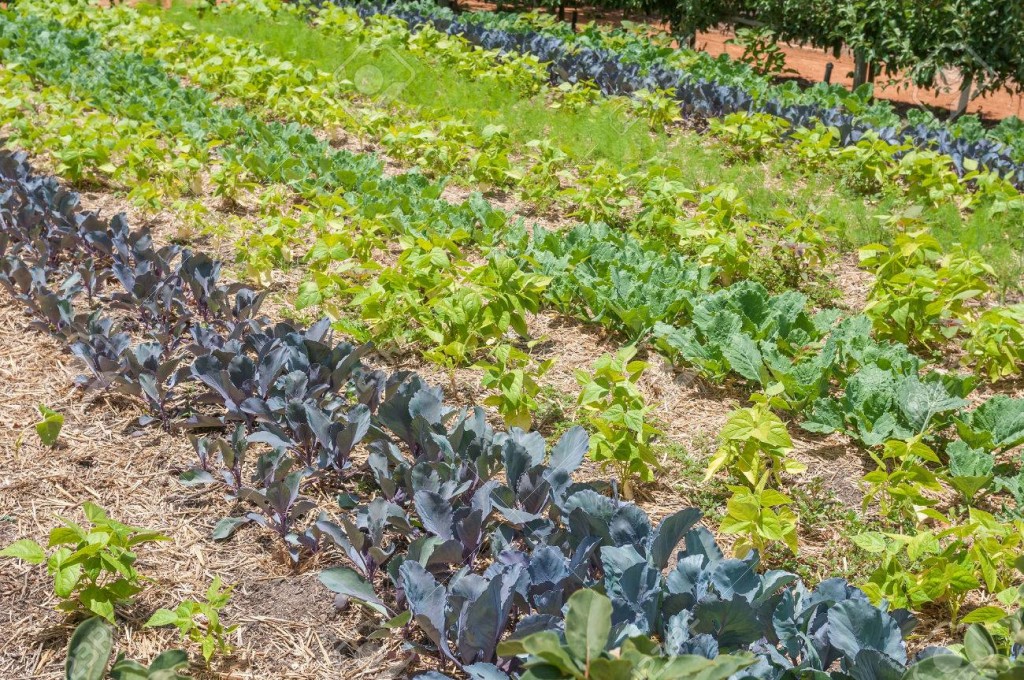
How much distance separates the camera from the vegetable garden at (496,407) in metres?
1.91

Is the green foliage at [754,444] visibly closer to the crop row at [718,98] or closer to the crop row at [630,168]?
the crop row at [630,168]

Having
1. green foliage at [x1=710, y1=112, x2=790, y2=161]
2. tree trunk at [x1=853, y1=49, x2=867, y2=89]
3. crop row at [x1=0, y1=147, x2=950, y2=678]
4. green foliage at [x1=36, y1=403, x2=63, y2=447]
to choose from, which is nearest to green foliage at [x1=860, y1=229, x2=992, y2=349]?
crop row at [x1=0, y1=147, x2=950, y2=678]

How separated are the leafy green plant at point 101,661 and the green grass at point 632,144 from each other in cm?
415

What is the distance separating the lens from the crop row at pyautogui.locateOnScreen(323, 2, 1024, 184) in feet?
21.6

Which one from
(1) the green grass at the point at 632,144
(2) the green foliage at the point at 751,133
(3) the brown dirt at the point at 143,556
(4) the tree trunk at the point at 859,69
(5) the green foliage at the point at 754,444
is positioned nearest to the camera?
(3) the brown dirt at the point at 143,556

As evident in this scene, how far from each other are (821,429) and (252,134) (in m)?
4.52

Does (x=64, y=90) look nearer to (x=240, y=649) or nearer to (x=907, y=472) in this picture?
(x=240, y=649)

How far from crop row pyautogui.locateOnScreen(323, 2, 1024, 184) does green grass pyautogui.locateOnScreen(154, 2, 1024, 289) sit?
1.96 ft

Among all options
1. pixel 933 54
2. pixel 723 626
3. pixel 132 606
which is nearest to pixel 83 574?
pixel 132 606

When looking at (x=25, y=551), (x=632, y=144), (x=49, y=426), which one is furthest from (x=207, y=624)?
(x=632, y=144)

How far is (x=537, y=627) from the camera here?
169cm

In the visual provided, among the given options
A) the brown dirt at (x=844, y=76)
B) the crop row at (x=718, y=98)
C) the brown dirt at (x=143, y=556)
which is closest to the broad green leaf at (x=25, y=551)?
the brown dirt at (x=143, y=556)

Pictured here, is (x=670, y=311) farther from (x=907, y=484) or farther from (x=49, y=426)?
(x=49, y=426)

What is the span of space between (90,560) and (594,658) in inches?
48.8
